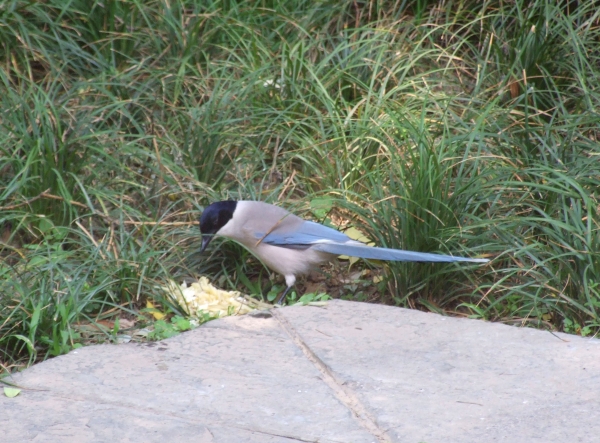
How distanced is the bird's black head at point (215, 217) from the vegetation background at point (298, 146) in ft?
0.79

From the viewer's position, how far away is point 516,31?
569cm

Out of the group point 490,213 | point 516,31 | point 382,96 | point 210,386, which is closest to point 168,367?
point 210,386

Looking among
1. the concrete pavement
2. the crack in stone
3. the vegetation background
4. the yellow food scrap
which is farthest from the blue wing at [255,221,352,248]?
the crack in stone

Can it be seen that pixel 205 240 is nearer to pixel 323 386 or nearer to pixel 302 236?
pixel 302 236

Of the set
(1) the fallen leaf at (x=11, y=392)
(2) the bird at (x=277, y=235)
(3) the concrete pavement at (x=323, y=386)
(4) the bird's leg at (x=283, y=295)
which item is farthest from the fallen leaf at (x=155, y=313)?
(1) the fallen leaf at (x=11, y=392)

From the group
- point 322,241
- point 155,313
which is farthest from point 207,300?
point 322,241

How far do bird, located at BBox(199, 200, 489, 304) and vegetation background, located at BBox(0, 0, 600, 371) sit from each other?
0.20m

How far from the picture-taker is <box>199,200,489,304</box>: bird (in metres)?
4.38

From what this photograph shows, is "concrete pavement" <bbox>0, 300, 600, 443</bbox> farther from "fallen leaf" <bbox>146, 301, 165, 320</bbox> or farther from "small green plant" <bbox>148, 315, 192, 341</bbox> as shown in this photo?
"fallen leaf" <bbox>146, 301, 165, 320</bbox>

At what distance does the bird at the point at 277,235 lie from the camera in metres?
4.38

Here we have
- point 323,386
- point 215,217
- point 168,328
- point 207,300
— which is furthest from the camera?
point 215,217

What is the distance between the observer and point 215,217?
4.42 metres

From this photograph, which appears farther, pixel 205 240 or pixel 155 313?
pixel 205 240

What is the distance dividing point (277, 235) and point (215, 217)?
12.9 inches
